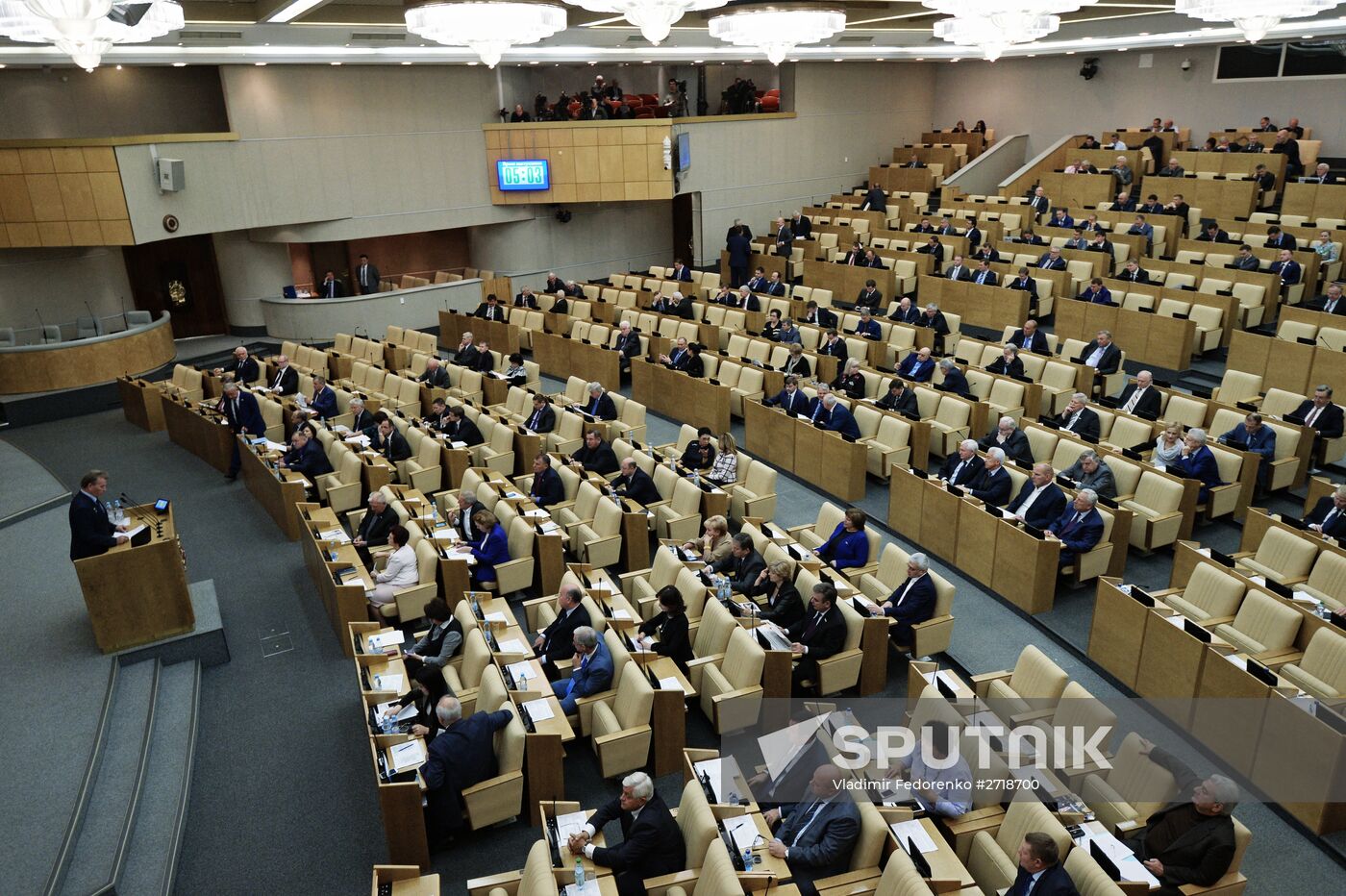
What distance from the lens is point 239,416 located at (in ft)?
36.3

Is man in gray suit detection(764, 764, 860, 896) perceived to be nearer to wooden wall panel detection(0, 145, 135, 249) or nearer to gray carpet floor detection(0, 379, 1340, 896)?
gray carpet floor detection(0, 379, 1340, 896)

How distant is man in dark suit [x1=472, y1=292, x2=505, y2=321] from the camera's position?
15641mm

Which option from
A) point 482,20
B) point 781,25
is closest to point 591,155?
point 781,25

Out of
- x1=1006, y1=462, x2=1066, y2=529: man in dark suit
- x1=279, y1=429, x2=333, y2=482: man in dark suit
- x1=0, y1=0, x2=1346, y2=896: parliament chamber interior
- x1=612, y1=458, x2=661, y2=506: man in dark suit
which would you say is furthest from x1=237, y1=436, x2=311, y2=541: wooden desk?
x1=1006, y1=462, x2=1066, y2=529: man in dark suit

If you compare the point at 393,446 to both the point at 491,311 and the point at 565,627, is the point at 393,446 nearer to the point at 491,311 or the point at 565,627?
the point at 565,627

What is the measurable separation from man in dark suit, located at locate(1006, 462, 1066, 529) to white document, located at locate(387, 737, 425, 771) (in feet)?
16.1

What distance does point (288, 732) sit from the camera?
6434mm

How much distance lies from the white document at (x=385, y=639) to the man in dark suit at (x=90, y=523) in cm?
204

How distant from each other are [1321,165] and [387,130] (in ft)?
50.5

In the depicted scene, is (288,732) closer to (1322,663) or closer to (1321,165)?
(1322,663)

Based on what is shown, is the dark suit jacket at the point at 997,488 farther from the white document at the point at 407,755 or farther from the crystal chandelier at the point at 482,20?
the crystal chandelier at the point at 482,20

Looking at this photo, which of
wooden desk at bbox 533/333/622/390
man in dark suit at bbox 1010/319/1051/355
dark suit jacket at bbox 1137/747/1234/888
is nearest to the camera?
dark suit jacket at bbox 1137/747/1234/888

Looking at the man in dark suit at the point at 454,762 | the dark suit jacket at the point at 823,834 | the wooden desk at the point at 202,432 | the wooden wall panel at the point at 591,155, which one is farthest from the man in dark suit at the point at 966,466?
the wooden wall panel at the point at 591,155

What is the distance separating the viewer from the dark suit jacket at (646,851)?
464 centimetres
